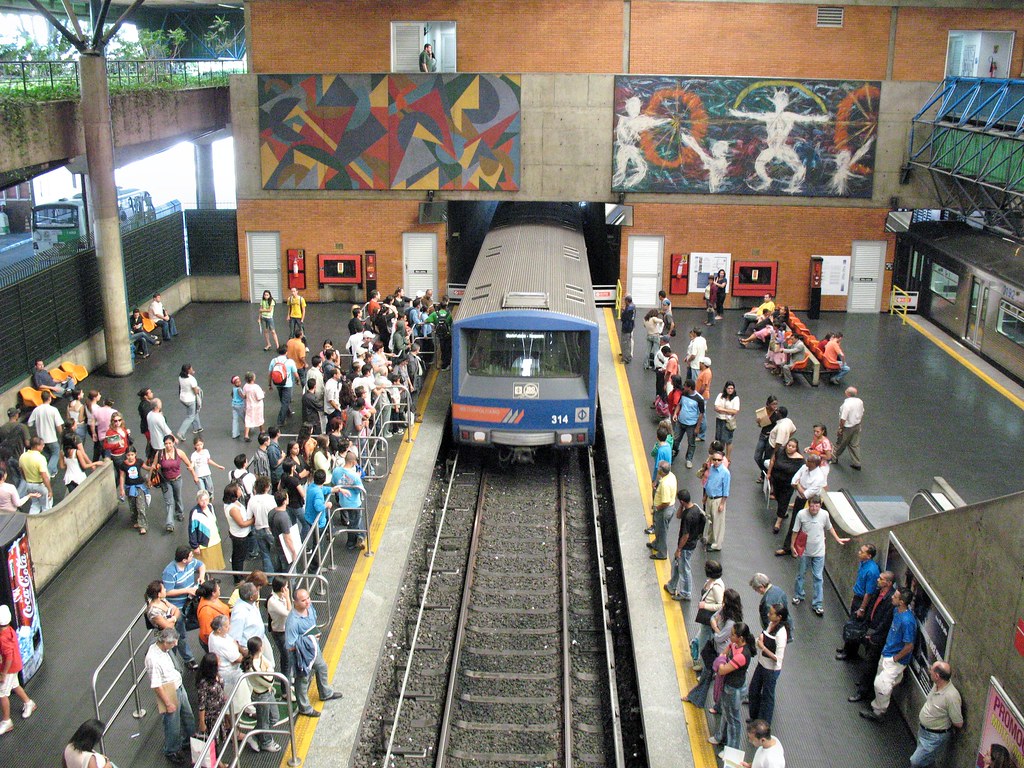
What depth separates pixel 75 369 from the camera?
21.1 metres

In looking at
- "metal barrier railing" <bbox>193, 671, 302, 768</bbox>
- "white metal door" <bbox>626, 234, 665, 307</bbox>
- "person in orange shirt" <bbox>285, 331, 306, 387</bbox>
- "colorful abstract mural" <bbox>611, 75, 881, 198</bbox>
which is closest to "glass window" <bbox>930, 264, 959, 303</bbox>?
"colorful abstract mural" <bbox>611, 75, 881, 198</bbox>

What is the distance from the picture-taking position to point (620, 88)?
90.3 feet

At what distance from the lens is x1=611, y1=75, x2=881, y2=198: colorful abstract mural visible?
1077 inches

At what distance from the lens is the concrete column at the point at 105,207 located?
21.1 m

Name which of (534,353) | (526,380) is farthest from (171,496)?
(534,353)

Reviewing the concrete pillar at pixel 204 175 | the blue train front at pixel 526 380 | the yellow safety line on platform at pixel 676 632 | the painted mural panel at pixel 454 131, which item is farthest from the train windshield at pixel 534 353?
the concrete pillar at pixel 204 175

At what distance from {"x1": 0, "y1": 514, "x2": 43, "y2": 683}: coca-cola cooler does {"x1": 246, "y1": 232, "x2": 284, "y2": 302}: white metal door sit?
18.0 m

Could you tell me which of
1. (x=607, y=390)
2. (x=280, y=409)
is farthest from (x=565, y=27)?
(x=280, y=409)

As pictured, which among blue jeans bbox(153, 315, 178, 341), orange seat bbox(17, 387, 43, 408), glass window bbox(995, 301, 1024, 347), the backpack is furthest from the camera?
blue jeans bbox(153, 315, 178, 341)

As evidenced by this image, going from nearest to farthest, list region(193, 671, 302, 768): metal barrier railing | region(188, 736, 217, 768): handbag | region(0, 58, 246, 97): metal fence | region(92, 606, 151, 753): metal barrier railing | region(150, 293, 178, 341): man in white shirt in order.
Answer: region(193, 671, 302, 768): metal barrier railing
region(188, 736, 217, 768): handbag
region(92, 606, 151, 753): metal barrier railing
region(0, 58, 246, 97): metal fence
region(150, 293, 178, 341): man in white shirt

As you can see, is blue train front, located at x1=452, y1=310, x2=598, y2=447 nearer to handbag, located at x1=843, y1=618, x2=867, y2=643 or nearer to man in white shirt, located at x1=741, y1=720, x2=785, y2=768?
handbag, located at x1=843, y1=618, x2=867, y2=643

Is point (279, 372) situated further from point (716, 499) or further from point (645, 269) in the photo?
point (645, 269)

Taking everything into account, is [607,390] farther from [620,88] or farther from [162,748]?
[162,748]

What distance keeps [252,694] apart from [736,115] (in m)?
21.4
